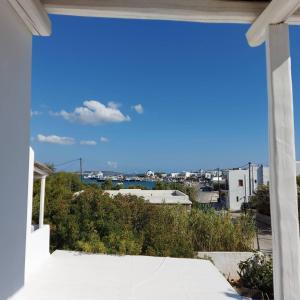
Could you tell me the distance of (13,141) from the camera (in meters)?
1.72

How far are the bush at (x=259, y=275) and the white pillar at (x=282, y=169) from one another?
426 cm

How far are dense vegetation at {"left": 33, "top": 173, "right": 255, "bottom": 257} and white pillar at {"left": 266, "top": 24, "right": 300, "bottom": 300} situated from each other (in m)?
4.98

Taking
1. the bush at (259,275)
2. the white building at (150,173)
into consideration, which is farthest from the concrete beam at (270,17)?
the white building at (150,173)

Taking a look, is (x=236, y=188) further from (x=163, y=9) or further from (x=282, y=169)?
(x=163, y=9)

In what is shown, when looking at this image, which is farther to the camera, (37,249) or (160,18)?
(37,249)

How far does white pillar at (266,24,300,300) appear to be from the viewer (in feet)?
5.33

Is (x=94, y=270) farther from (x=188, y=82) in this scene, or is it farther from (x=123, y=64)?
(x=188, y=82)

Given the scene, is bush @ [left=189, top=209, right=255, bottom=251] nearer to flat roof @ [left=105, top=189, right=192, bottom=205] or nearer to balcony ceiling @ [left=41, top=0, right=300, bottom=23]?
flat roof @ [left=105, top=189, right=192, bottom=205]

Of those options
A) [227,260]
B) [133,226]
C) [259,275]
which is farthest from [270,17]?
[227,260]

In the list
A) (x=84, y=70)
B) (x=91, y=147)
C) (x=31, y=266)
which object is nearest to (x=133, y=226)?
(x=31, y=266)

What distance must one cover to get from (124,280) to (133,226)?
307 centimetres

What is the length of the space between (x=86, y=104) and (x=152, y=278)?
17892 millimetres

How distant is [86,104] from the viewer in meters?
21.4

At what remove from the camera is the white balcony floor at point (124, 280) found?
397cm
